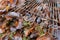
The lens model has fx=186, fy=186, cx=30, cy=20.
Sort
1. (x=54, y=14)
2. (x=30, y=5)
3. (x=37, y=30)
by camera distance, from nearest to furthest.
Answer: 1. (x=37, y=30)
2. (x=54, y=14)
3. (x=30, y=5)

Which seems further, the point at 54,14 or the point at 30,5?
the point at 30,5

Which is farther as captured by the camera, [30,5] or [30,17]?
[30,5]

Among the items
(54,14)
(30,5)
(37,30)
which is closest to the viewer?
(37,30)

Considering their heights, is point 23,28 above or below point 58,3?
below

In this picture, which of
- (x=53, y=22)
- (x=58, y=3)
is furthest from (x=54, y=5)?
(x=53, y=22)

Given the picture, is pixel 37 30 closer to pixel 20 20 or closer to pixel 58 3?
pixel 20 20

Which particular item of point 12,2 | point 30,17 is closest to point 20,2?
point 12,2

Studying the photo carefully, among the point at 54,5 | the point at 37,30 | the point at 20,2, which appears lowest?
the point at 37,30

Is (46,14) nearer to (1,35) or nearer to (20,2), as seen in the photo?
(20,2)

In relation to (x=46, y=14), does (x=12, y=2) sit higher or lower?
higher
